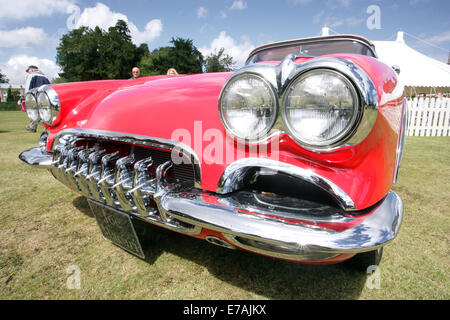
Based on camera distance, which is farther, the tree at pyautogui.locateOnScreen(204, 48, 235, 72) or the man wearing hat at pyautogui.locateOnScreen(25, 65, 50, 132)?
the tree at pyautogui.locateOnScreen(204, 48, 235, 72)

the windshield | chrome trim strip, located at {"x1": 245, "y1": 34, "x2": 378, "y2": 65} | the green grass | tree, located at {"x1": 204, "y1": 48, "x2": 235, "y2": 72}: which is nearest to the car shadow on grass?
the green grass

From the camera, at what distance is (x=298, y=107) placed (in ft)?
3.07

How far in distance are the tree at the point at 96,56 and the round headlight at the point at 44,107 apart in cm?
3838

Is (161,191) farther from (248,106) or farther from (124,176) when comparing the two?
(248,106)

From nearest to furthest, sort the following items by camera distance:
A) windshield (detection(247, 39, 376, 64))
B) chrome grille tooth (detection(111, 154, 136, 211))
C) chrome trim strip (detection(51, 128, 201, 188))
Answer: chrome trim strip (detection(51, 128, 201, 188)) < chrome grille tooth (detection(111, 154, 136, 211)) < windshield (detection(247, 39, 376, 64))

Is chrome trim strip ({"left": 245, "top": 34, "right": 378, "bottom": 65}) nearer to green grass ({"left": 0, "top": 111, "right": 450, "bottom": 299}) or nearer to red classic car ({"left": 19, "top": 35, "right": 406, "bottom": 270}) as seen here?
red classic car ({"left": 19, "top": 35, "right": 406, "bottom": 270})

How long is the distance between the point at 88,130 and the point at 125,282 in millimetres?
939

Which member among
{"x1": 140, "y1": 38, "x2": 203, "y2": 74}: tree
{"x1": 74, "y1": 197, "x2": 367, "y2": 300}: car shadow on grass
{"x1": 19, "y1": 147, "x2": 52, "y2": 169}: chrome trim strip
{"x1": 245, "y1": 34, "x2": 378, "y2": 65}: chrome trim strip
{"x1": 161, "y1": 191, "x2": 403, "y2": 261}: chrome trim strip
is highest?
{"x1": 140, "y1": 38, "x2": 203, "y2": 74}: tree

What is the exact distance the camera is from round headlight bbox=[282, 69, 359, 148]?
86 cm

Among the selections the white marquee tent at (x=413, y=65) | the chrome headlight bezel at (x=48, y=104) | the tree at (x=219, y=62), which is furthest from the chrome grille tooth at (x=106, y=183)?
the tree at (x=219, y=62)

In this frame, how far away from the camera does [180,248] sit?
175cm

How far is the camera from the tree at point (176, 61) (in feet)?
113

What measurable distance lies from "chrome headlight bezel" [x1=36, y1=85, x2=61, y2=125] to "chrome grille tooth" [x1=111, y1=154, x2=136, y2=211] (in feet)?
3.15

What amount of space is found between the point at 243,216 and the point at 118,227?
3.05 ft
